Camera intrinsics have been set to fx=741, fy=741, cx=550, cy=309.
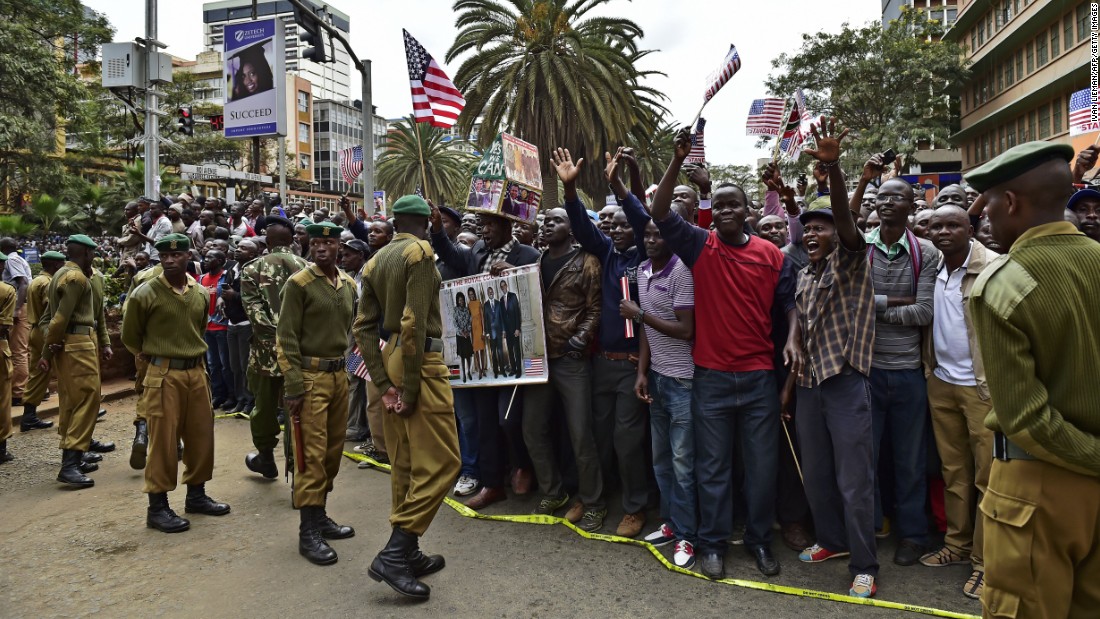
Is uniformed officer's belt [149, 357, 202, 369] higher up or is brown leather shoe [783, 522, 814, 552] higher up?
uniformed officer's belt [149, 357, 202, 369]

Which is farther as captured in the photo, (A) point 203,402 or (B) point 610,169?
(A) point 203,402

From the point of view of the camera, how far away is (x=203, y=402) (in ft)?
19.2

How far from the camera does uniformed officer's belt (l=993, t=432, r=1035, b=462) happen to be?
7.82 feet

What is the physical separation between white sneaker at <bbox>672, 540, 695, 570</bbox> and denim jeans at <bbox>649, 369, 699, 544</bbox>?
0.04m

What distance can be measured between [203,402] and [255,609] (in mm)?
2173

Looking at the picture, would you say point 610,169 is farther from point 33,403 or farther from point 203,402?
point 33,403

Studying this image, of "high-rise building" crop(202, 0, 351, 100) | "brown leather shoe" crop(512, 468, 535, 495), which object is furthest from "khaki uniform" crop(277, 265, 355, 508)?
"high-rise building" crop(202, 0, 351, 100)

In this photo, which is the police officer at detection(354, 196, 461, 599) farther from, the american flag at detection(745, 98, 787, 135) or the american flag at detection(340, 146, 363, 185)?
the american flag at detection(340, 146, 363, 185)

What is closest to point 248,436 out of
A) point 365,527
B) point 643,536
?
point 365,527

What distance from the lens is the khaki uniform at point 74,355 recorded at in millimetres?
→ 6871

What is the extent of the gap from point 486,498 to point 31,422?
6181mm

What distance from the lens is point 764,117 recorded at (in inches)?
448

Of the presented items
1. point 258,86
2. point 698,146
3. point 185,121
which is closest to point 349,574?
point 698,146

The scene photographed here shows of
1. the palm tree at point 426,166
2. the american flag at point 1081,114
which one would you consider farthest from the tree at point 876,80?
the american flag at point 1081,114
